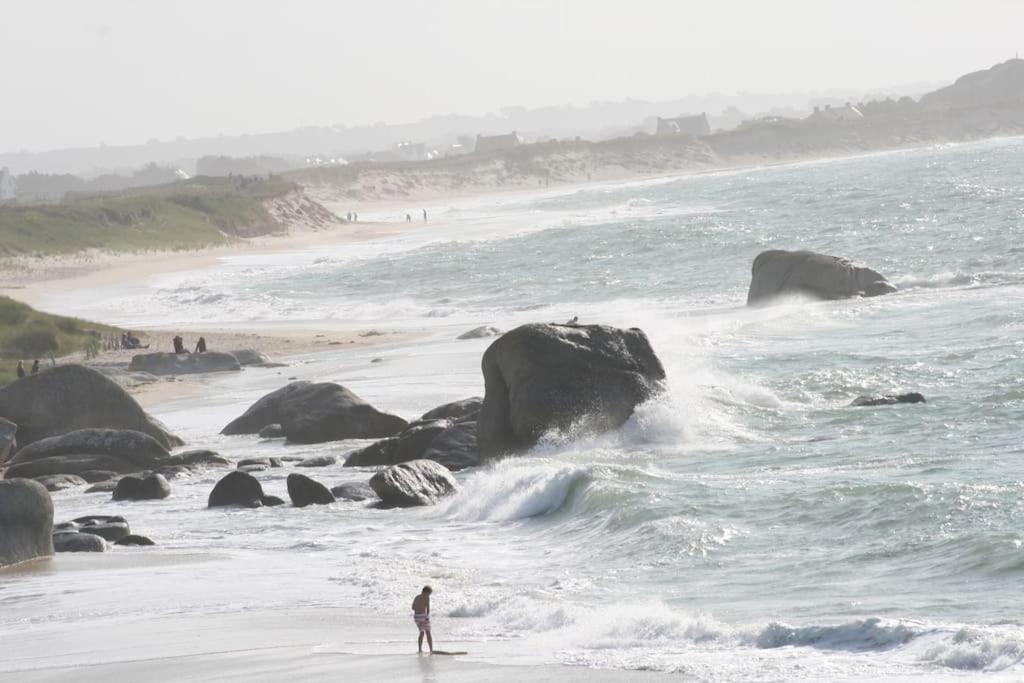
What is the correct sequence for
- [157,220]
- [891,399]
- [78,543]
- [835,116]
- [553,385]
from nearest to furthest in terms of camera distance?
1. [78,543]
2. [553,385]
3. [891,399]
4. [157,220]
5. [835,116]

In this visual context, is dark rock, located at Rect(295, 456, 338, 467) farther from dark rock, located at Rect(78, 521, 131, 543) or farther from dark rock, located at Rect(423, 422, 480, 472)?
dark rock, located at Rect(78, 521, 131, 543)

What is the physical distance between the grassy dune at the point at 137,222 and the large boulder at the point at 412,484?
60.3 meters

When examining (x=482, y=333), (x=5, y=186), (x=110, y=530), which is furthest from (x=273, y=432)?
(x=5, y=186)

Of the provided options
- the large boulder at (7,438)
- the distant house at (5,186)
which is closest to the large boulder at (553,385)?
the large boulder at (7,438)

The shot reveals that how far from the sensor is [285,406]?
2569 centimetres

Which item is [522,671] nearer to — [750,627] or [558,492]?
[750,627]

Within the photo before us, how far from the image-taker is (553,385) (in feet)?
68.8

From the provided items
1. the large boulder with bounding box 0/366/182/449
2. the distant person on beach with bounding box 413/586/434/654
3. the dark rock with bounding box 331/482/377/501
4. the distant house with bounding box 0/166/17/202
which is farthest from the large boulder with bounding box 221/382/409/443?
the distant house with bounding box 0/166/17/202

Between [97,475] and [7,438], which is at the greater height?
[7,438]

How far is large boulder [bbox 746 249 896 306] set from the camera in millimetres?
37469

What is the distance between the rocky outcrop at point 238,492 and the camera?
1966 centimetres

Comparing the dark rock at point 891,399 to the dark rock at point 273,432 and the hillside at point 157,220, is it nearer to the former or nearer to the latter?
the dark rock at point 273,432

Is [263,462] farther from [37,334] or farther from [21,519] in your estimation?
[37,334]

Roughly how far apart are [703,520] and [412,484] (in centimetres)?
440
